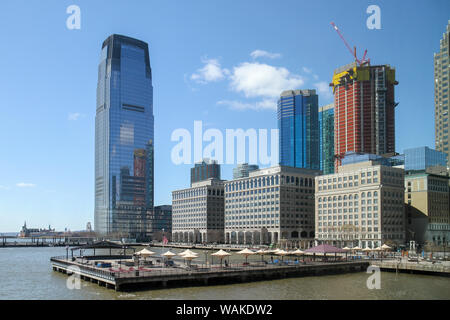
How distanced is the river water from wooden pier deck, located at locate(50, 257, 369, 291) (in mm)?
2026

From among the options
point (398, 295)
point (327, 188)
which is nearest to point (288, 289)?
point (398, 295)

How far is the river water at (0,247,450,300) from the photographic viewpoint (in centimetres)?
6506

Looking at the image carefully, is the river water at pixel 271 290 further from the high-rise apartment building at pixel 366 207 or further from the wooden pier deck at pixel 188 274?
the high-rise apartment building at pixel 366 207

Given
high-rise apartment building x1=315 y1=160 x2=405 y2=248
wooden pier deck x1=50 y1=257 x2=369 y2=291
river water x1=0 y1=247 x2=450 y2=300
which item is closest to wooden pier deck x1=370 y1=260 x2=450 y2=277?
river water x1=0 y1=247 x2=450 y2=300

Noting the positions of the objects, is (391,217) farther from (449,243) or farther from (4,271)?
(4,271)

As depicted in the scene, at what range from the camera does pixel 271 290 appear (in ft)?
235

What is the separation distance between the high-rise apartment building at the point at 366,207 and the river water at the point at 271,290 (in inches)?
3199

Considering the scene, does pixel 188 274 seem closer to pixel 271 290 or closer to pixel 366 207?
pixel 271 290

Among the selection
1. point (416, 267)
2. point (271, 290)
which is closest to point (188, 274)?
point (271, 290)

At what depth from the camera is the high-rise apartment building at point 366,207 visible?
16850cm

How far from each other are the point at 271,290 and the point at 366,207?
11010cm

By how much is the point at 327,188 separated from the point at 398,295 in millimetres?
127593
